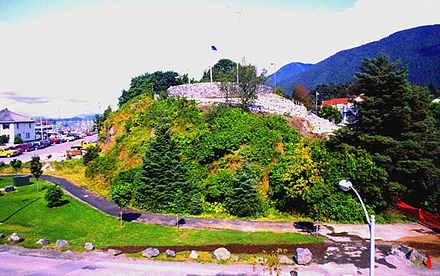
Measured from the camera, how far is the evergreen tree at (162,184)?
2106 cm

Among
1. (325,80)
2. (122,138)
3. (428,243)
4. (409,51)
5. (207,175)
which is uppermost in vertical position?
(409,51)

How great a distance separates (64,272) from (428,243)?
16.3 metres

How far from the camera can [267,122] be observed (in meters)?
26.8

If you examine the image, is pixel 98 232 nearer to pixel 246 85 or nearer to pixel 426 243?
pixel 426 243

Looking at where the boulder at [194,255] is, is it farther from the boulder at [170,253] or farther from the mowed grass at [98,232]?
the mowed grass at [98,232]

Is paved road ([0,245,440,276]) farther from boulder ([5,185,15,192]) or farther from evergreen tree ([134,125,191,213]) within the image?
boulder ([5,185,15,192])

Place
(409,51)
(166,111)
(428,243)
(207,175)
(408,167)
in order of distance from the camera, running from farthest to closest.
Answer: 1. (409,51)
2. (166,111)
3. (207,175)
4. (408,167)
5. (428,243)

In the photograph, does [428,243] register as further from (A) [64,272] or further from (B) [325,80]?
(B) [325,80]

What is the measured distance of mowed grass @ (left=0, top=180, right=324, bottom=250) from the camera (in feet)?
54.7

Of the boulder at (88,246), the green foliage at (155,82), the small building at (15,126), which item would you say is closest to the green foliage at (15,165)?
the green foliage at (155,82)

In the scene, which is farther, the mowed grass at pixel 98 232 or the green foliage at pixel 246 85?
the green foliage at pixel 246 85

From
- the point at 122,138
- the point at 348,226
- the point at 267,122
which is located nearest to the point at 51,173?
the point at 122,138

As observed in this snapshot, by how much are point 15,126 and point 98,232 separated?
189ft

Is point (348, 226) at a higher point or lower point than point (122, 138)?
lower
